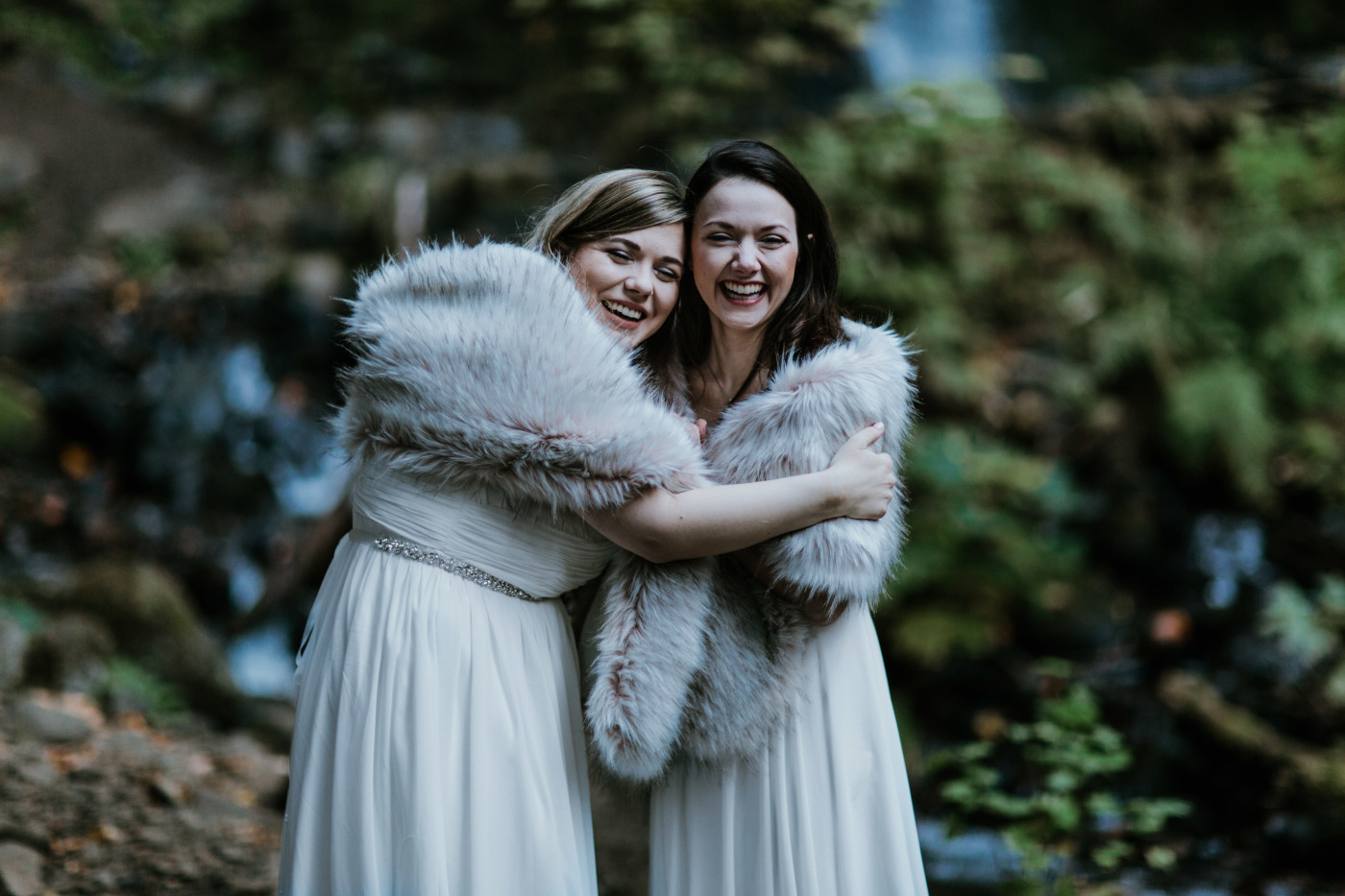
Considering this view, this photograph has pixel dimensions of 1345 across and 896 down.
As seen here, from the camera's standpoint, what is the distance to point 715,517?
196 centimetres

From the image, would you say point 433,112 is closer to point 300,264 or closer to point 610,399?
point 300,264

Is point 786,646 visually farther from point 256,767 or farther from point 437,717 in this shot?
point 256,767

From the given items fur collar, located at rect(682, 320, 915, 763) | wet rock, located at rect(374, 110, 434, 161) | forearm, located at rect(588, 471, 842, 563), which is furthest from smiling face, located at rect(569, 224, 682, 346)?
wet rock, located at rect(374, 110, 434, 161)

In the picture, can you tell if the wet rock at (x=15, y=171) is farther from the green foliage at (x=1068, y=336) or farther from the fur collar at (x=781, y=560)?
the fur collar at (x=781, y=560)

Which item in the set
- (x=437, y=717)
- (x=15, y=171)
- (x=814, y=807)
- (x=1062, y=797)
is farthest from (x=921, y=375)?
(x=15, y=171)

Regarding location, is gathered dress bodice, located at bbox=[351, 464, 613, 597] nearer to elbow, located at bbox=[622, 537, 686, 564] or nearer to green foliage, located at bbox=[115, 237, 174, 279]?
elbow, located at bbox=[622, 537, 686, 564]

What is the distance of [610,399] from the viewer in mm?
1938

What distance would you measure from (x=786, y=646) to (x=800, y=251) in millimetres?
894

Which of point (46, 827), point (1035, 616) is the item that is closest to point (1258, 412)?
point (1035, 616)

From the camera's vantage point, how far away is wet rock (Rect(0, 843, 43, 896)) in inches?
117

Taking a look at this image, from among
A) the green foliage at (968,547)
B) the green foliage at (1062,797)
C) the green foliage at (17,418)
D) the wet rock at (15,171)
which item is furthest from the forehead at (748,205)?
the wet rock at (15,171)

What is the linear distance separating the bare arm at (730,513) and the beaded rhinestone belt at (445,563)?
0.24m

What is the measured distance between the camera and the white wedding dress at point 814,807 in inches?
81.3

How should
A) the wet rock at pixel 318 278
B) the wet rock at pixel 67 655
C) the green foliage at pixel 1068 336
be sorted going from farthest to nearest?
the wet rock at pixel 318 278
the green foliage at pixel 1068 336
the wet rock at pixel 67 655
